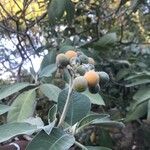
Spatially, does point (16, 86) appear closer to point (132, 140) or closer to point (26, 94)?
point (26, 94)

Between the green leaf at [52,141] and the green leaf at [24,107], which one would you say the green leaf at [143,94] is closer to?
the green leaf at [24,107]

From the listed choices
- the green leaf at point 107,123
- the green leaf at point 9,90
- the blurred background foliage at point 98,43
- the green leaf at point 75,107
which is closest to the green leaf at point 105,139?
the blurred background foliage at point 98,43

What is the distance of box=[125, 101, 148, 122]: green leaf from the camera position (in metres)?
2.20

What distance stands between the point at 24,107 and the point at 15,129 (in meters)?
0.54

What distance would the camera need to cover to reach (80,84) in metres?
0.99

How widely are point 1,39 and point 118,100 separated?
0.82 meters

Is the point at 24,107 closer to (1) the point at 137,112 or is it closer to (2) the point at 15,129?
(2) the point at 15,129

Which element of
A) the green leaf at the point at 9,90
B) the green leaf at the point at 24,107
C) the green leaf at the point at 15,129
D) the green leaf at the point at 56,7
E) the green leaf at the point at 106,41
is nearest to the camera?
the green leaf at the point at 15,129

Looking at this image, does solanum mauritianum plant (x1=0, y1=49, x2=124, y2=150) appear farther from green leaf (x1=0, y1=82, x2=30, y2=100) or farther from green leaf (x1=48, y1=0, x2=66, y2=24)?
green leaf (x1=48, y1=0, x2=66, y2=24)

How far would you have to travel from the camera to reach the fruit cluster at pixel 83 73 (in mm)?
1001

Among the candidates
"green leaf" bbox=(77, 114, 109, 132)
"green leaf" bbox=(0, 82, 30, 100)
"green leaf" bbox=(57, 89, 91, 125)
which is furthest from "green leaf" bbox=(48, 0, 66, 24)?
"green leaf" bbox=(77, 114, 109, 132)

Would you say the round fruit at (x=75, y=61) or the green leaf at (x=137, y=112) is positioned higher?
the round fruit at (x=75, y=61)

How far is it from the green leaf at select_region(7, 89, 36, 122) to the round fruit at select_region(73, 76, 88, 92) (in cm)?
52

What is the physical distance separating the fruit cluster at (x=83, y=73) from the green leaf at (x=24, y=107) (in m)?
0.40
